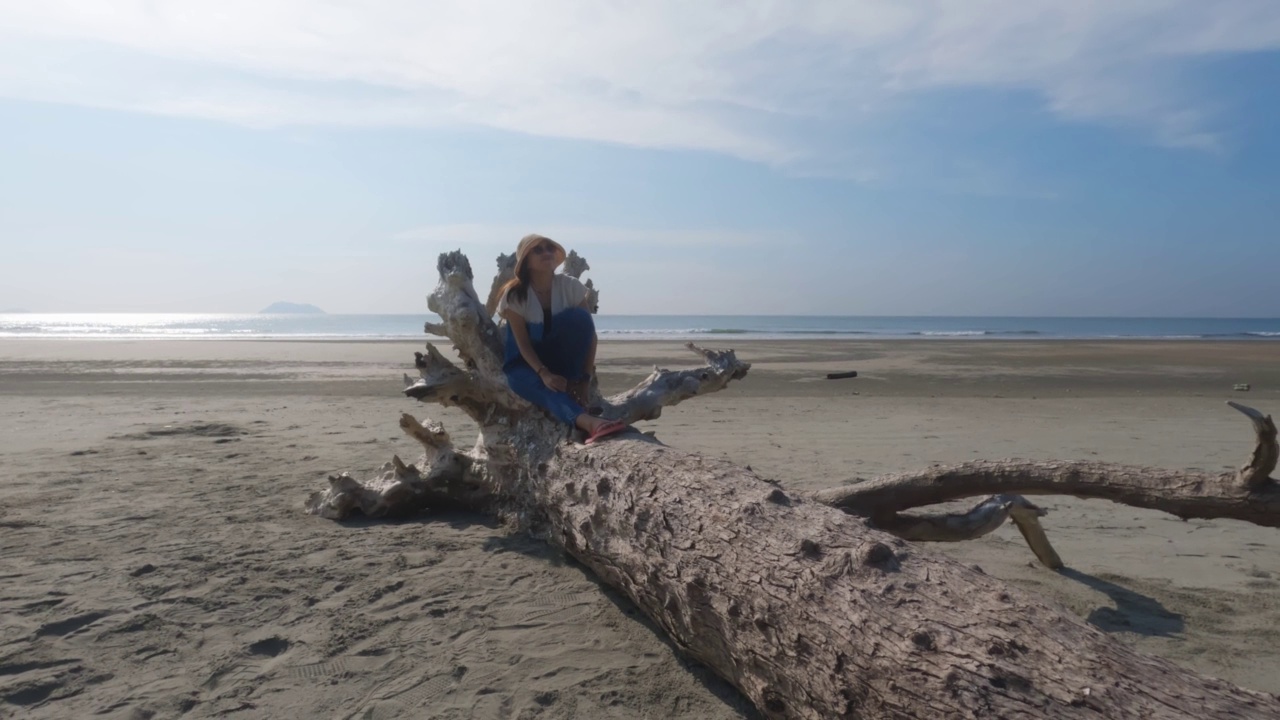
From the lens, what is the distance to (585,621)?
3.61 m

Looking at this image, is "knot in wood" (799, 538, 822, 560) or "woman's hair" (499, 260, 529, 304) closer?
"knot in wood" (799, 538, 822, 560)

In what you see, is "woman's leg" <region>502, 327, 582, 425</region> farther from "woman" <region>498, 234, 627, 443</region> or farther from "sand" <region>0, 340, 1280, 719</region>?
"sand" <region>0, 340, 1280, 719</region>

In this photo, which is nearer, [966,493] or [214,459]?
[966,493]

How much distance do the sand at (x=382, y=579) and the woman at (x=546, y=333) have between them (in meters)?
0.99

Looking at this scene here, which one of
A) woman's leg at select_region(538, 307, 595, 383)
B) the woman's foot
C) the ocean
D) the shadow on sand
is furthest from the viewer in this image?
the ocean

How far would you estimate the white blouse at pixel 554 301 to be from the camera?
4891 millimetres

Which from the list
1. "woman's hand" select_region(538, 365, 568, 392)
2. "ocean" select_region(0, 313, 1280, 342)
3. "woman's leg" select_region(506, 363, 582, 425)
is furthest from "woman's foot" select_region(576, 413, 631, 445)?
"ocean" select_region(0, 313, 1280, 342)

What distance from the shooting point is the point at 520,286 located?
4.95m

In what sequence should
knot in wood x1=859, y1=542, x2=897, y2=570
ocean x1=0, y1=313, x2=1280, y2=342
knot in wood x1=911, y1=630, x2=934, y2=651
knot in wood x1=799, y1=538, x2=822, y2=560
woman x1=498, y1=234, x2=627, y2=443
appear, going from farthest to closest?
ocean x1=0, y1=313, x2=1280, y2=342 < woman x1=498, y1=234, x2=627, y2=443 < knot in wood x1=799, y1=538, x2=822, y2=560 < knot in wood x1=859, y1=542, x2=897, y2=570 < knot in wood x1=911, y1=630, x2=934, y2=651

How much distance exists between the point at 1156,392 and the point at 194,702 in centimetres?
1651

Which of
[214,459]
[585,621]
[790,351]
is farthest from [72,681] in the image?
[790,351]

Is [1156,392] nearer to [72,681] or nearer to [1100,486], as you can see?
[1100,486]

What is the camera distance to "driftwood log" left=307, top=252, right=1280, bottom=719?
6.11 feet

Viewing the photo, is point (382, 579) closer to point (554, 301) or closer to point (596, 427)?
point (596, 427)
